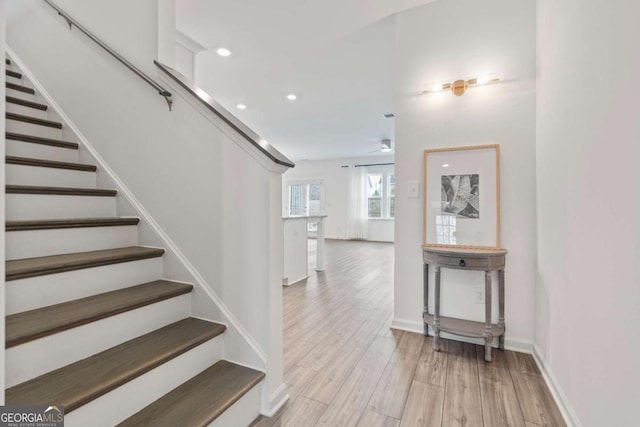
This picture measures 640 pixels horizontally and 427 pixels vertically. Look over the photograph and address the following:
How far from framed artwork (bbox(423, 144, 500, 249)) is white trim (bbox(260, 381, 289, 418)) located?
152 centimetres

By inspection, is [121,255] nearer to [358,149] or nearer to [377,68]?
[377,68]

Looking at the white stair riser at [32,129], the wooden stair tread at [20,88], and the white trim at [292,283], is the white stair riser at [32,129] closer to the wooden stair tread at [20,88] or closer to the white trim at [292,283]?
the wooden stair tread at [20,88]

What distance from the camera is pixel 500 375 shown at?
1.84m

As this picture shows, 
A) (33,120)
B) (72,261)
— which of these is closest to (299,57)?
(33,120)

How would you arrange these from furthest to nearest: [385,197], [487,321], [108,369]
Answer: [385,197] < [487,321] < [108,369]

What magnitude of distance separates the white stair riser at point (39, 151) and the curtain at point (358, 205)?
303 inches

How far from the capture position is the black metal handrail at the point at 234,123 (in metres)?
1.42

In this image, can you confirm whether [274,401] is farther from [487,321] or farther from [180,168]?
[487,321]

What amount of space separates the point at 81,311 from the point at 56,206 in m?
0.82

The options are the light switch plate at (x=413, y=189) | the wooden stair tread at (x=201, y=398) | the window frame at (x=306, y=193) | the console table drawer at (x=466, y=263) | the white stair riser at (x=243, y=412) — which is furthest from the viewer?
the window frame at (x=306, y=193)

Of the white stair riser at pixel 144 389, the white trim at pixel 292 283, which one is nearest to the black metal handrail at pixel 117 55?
the white stair riser at pixel 144 389

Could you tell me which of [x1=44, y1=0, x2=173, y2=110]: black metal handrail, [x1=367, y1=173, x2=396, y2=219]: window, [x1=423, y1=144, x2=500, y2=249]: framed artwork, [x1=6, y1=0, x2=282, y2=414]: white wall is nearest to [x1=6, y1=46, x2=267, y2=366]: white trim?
[x1=6, y1=0, x2=282, y2=414]: white wall

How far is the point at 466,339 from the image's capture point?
2.33m

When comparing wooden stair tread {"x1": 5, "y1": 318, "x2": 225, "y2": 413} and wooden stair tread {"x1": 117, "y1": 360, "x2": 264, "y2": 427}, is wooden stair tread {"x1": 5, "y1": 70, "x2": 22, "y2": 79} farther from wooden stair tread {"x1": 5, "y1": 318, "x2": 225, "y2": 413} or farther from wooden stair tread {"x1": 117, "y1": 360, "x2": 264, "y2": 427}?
wooden stair tread {"x1": 117, "y1": 360, "x2": 264, "y2": 427}
